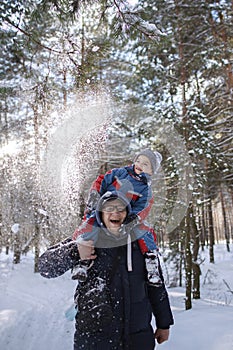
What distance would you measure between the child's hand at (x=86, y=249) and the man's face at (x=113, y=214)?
0.71ft

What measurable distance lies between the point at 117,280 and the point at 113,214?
420 mm

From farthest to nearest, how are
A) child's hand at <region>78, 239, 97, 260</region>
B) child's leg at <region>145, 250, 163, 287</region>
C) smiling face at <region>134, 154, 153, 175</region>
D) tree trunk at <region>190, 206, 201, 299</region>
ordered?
tree trunk at <region>190, 206, 201, 299</region>, smiling face at <region>134, 154, 153, 175</region>, child's leg at <region>145, 250, 163, 287</region>, child's hand at <region>78, 239, 97, 260</region>

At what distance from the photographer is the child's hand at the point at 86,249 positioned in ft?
5.76

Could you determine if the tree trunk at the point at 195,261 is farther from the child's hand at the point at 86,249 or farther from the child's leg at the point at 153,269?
the child's hand at the point at 86,249

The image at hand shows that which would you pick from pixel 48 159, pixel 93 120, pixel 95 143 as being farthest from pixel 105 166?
pixel 93 120

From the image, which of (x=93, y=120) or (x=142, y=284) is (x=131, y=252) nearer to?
(x=142, y=284)

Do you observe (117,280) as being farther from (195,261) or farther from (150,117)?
(150,117)

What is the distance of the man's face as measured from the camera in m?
1.94

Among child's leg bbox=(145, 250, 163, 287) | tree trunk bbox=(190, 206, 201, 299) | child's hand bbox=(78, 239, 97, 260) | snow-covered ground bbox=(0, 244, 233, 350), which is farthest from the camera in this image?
tree trunk bbox=(190, 206, 201, 299)

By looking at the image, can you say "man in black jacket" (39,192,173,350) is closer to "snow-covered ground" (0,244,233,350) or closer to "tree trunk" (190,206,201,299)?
"snow-covered ground" (0,244,233,350)

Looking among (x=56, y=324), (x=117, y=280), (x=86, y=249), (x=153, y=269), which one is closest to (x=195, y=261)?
(x=56, y=324)

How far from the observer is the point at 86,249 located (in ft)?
5.77

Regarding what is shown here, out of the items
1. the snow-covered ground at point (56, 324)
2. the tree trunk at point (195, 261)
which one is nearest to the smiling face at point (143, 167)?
the snow-covered ground at point (56, 324)

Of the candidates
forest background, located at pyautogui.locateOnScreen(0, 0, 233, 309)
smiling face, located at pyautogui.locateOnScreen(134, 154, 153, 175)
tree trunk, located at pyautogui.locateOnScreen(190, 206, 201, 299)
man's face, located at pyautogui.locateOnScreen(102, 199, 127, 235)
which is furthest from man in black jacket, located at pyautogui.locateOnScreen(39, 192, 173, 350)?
tree trunk, located at pyautogui.locateOnScreen(190, 206, 201, 299)
